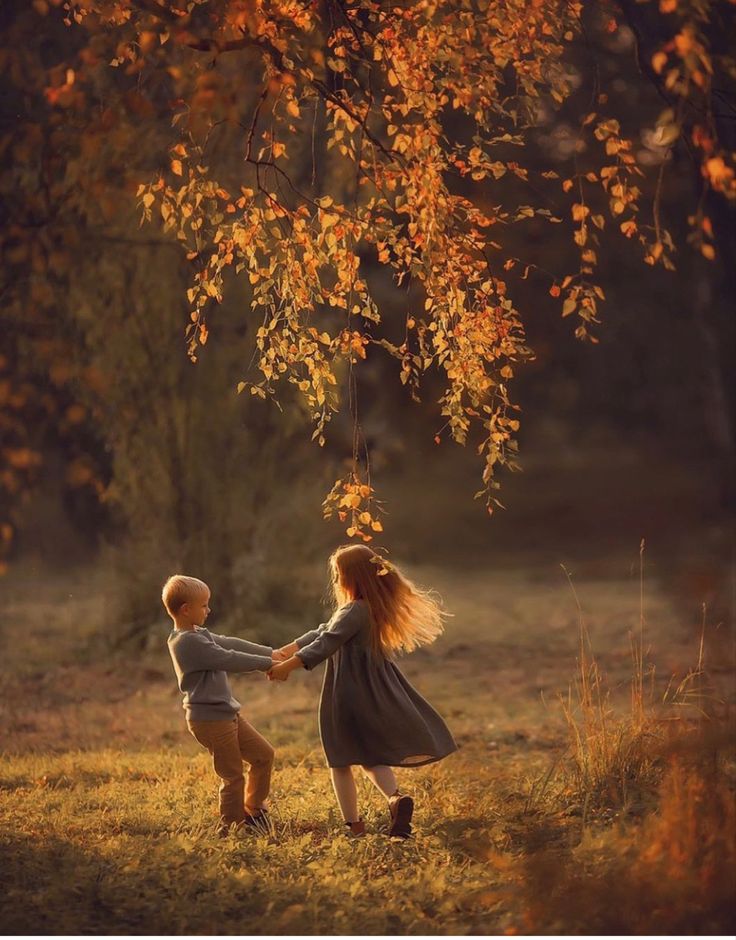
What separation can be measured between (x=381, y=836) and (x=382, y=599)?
114cm

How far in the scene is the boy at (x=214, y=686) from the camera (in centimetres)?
639

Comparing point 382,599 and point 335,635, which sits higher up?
point 382,599

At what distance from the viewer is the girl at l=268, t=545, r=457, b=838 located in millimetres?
6328

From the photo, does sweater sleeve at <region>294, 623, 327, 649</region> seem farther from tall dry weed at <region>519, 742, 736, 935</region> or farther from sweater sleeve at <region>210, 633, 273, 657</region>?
tall dry weed at <region>519, 742, 736, 935</region>

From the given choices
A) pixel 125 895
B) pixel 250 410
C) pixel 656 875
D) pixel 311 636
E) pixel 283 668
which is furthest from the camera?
pixel 250 410

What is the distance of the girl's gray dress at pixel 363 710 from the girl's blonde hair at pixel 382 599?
0.20 feet

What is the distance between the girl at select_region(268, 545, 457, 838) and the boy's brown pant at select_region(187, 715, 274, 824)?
37cm

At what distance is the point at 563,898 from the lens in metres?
5.25

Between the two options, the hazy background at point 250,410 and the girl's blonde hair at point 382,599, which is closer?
the girl's blonde hair at point 382,599

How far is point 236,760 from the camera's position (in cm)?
645

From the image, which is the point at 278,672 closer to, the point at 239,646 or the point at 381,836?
the point at 239,646

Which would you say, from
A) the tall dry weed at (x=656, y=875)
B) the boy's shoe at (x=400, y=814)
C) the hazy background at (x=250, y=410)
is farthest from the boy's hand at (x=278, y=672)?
the tall dry weed at (x=656, y=875)

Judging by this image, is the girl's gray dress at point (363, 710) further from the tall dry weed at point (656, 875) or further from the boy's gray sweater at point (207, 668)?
the tall dry weed at point (656, 875)

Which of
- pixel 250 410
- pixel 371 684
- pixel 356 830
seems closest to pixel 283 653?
pixel 371 684
